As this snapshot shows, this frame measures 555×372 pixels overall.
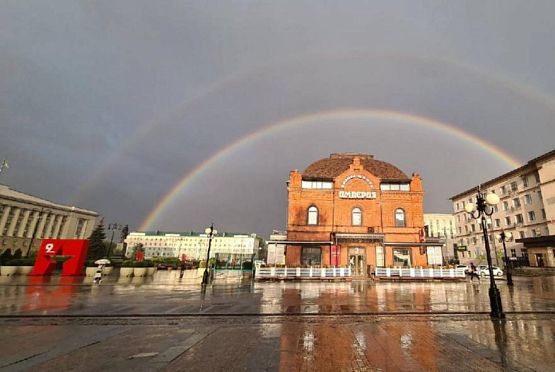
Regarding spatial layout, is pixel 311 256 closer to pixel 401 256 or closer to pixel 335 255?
pixel 335 255

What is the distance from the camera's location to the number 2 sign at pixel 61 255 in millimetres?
26953

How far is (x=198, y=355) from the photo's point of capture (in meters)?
5.32

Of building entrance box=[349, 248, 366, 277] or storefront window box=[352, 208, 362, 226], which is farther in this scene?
storefront window box=[352, 208, 362, 226]

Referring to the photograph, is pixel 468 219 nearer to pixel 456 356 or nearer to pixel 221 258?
pixel 221 258

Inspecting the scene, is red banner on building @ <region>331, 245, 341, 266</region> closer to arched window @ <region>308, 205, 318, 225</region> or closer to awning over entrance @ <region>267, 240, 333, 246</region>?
awning over entrance @ <region>267, 240, 333, 246</region>

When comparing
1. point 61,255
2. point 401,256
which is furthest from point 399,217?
point 61,255

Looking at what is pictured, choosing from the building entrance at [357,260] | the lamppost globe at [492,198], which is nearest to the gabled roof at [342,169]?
the building entrance at [357,260]

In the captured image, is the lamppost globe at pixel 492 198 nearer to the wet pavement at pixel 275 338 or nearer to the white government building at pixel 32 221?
the wet pavement at pixel 275 338

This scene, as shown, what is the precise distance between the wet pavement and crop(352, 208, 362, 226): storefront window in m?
21.3

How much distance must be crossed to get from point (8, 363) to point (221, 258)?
31.0 metres

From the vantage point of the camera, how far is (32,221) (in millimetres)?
83000

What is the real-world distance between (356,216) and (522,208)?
1569 inches

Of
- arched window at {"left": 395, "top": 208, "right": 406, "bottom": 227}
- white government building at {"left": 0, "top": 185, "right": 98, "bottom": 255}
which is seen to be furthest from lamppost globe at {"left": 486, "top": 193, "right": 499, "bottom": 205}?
white government building at {"left": 0, "top": 185, "right": 98, "bottom": 255}

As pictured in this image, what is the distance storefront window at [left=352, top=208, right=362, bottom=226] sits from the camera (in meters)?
32.3
